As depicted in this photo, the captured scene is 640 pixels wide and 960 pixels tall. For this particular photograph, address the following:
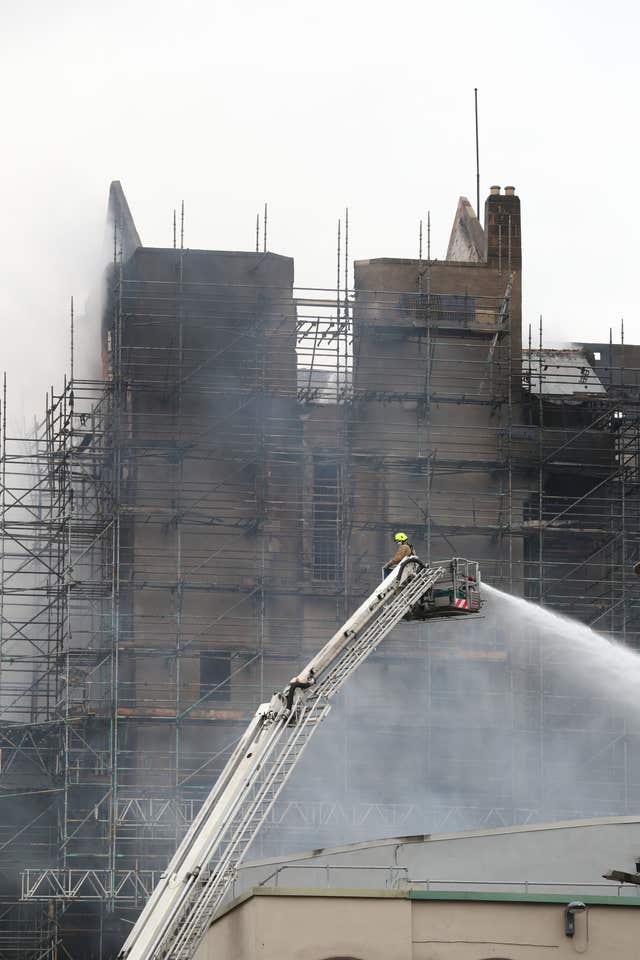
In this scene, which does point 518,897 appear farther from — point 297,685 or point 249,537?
point 249,537

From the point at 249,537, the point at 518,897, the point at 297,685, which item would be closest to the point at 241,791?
the point at 297,685

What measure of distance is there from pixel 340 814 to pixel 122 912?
19.6 ft

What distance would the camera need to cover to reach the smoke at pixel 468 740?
170 ft

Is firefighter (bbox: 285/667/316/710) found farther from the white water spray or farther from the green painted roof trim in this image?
the white water spray

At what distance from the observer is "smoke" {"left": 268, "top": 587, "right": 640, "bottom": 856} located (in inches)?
2040

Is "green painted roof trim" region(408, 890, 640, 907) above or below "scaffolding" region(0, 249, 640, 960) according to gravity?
below

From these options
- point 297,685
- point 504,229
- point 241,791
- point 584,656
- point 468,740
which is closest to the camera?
point 241,791

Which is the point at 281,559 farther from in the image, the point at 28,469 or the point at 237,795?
the point at 237,795

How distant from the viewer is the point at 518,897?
29516 millimetres

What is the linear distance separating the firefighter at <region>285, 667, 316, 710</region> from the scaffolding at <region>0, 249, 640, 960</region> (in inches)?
759

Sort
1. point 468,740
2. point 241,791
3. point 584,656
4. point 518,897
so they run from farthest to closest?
1. point 584,656
2. point 468,740
3. point 241,791
4. point 518,897

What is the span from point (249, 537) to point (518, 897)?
24.7 meters

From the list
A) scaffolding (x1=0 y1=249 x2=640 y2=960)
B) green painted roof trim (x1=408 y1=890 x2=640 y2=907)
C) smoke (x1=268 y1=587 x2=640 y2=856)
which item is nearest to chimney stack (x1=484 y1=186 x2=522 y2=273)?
scaffolding (x1=0 y1=249 x2=640 y2=960)

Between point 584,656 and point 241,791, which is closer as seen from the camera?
point 241,791
